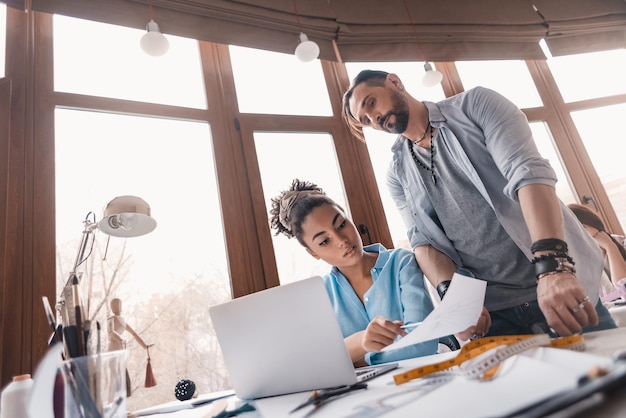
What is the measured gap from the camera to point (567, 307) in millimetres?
676

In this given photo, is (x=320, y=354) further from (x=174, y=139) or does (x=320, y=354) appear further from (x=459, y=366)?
(x=174, y=139)

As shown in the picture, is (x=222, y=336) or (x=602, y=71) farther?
(x=602, y=71)

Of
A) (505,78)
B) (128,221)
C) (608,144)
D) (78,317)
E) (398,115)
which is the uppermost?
(505,78)

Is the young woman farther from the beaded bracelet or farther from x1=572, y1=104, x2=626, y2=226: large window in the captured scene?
x1=572, y1=104, x2=626, y2=226: large window

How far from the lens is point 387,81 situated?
1.27 metres

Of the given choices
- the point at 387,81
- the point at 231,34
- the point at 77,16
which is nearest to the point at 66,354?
the point at 387,81

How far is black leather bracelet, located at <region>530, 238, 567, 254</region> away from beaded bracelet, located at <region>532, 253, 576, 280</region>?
1cm

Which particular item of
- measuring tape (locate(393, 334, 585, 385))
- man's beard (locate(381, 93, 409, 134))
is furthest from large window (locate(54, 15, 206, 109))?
measuring tape (locate(393, 334, 585, 385))

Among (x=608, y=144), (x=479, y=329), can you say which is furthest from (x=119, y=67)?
(x=608, y=144)

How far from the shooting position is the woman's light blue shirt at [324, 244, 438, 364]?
108 centimetres

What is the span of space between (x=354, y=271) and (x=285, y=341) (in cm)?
70

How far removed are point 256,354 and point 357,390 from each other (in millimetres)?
253

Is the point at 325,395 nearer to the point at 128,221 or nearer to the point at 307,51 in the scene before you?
the point at 128,221

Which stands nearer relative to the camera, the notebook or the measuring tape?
the measuring tape
